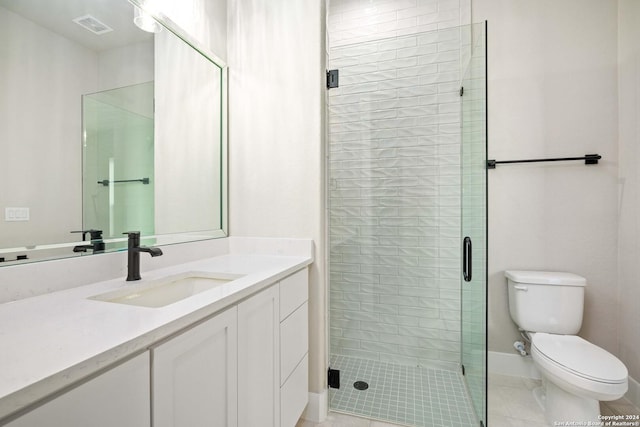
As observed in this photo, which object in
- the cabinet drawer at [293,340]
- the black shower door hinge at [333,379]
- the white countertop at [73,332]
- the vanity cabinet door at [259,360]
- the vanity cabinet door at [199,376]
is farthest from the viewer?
the black shower door hinge at [333,379]

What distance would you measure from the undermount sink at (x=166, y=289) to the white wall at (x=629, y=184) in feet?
7.48

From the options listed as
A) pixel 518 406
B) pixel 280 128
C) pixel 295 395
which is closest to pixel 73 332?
pixel 295 395

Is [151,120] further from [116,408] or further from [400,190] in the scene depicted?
[400,190]

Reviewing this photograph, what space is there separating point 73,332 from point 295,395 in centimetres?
105

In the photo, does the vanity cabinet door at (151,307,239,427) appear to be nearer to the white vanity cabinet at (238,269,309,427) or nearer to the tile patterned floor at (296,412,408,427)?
the white vanity cabinet at (238,269,309,427)

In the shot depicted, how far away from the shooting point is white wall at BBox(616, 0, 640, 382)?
1654 millimetres

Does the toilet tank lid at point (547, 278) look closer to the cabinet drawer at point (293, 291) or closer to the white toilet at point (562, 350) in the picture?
the white toilet at point (562, 350)

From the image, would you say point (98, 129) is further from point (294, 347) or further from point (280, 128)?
point (294, 347)

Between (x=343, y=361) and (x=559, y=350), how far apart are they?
1.20 m

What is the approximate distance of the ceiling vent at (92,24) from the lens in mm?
994

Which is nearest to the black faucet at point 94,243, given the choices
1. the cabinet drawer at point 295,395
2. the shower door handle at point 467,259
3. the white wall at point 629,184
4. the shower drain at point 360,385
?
the cabinet drawer at point 295,395

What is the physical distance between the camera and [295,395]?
1320 mm

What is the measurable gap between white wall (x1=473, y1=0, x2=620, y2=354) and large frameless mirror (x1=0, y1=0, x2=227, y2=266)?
6.43ft

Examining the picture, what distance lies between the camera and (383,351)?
1.90m
